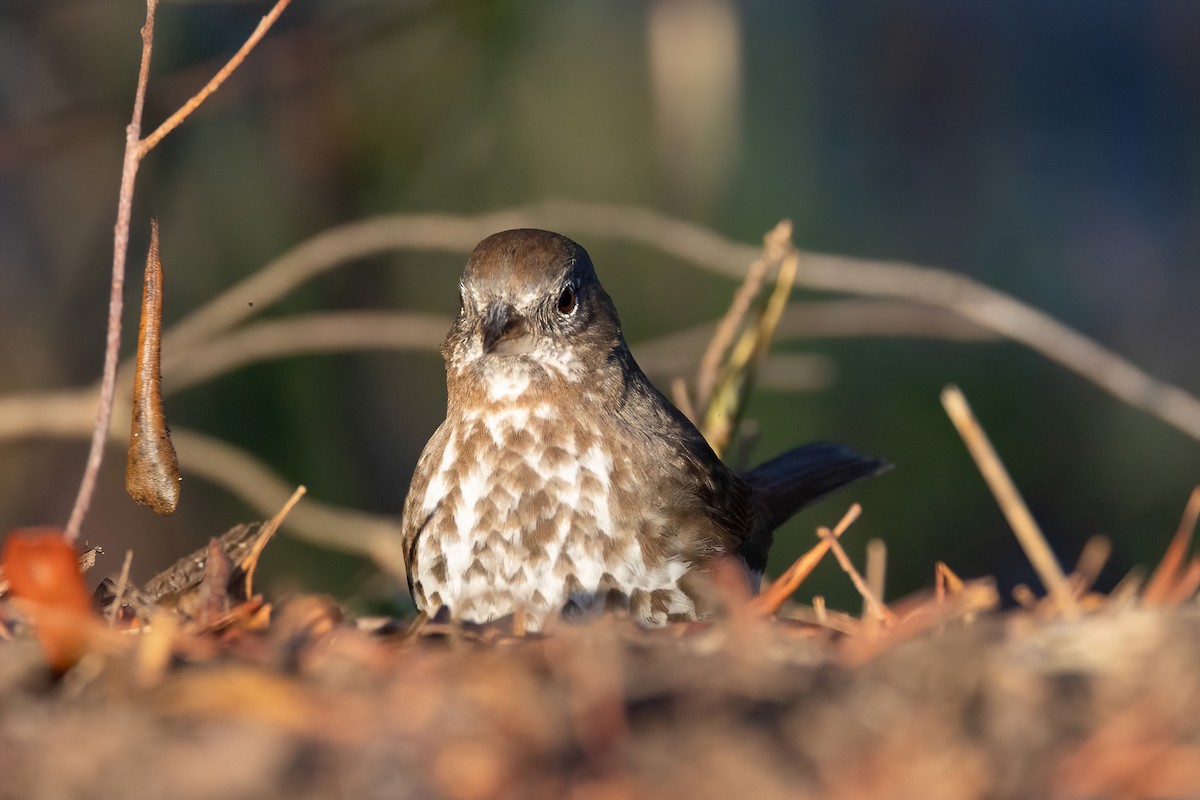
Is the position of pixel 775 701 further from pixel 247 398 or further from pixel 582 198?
pixel 582 198

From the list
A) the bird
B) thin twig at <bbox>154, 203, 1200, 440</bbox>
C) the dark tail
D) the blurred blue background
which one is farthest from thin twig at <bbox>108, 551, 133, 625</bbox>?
the blurred blue background

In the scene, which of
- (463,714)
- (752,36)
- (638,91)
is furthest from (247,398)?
(463,714)

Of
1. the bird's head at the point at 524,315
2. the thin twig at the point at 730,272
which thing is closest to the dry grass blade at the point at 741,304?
the thin twig at the point at 730,272

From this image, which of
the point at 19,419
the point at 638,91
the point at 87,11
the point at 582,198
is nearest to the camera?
the point at 19,419

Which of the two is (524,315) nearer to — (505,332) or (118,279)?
(505,332)

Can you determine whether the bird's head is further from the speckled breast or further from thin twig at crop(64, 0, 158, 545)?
thin twig at crop(64, 0, 158, 545)

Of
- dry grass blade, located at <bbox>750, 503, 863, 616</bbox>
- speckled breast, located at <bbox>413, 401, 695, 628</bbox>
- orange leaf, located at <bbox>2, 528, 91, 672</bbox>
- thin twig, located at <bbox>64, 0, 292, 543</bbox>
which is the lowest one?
speckled breast, located at <bbox>413, 401, 695, 628</bbox>

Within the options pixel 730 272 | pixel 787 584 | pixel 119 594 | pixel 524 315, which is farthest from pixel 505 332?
pixel 119 594
